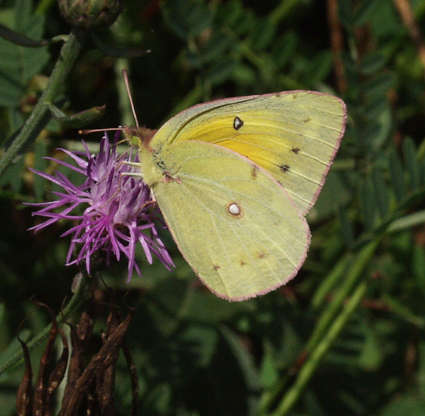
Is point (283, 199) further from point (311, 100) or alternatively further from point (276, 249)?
point (311, 100)

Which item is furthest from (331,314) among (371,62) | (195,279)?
(371,62)

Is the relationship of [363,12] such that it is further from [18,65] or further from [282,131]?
[18,65]

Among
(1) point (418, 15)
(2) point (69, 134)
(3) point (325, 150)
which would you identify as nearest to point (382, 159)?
(3) point (325, 150)

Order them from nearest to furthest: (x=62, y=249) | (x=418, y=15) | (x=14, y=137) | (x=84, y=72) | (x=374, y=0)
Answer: (x=14, y=137) → (x=374, y=0) → (x=62, y=249) → (x=84, y=72) → (x=418, y=15)

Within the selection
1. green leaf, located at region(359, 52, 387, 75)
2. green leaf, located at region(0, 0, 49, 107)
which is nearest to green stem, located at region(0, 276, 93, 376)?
green leaf, located at region(0, 0, 49, 107)

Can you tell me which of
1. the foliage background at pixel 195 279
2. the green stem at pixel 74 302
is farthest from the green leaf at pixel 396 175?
the green stem at pixel 74 302

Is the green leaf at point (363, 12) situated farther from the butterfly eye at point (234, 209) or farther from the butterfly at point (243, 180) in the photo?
the butterfly eye at point (234, 209)
